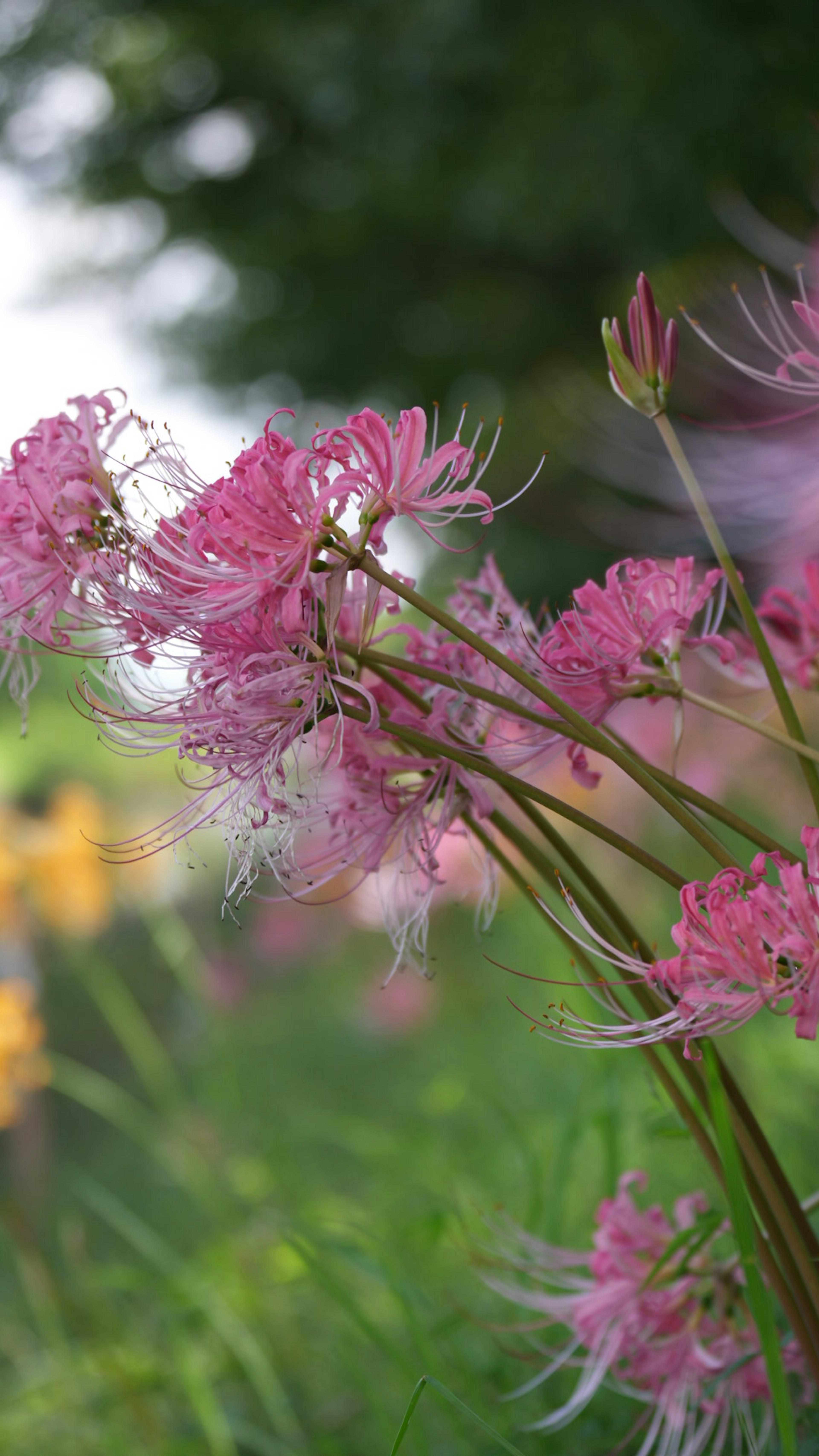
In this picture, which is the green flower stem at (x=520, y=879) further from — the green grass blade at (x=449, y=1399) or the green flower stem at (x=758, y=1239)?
the green grass blade at (x=449, y=1399)

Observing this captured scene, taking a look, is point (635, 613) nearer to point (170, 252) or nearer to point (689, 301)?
point (689, 301)

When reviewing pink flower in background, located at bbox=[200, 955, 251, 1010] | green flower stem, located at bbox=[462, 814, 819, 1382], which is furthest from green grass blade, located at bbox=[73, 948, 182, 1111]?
green flower stem, located at bbox=[462, 814, 819, 1382]

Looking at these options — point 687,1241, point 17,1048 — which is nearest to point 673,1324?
point 687,1241

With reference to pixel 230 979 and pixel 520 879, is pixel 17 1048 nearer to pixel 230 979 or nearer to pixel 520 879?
pixel 520 879

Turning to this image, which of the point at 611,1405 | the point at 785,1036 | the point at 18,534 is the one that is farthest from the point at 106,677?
the point at 785,1036

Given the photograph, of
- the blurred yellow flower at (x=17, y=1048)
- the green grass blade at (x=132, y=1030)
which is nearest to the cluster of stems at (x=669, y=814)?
the blurred yellow flower at (x=17, y=1048)
